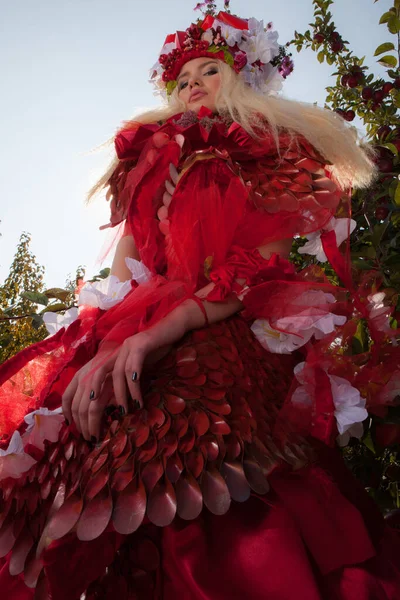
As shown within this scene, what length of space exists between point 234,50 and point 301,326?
133 cm

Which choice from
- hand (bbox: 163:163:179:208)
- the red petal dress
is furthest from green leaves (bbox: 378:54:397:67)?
hand (bbox: 163:163:179:208)

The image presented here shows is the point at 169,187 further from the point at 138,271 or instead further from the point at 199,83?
the point at 199,83

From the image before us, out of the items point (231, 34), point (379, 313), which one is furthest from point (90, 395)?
point (231, 34)

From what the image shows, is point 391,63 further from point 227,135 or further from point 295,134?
point 227,135

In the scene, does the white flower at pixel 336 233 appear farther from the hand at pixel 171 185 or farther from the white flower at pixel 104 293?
the white flower at pixel 104 293

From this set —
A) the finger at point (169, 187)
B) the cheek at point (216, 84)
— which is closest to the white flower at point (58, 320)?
the finger at point (169, 187)

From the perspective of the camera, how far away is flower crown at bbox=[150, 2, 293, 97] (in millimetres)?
2066

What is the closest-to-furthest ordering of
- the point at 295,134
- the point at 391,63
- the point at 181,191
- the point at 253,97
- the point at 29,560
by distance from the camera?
1. the point at 29,560
2. the point at 181,191
3. the point at 295,134
4. the point at 253,97
5. the point at 391,63

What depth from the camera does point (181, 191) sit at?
150 centimetres

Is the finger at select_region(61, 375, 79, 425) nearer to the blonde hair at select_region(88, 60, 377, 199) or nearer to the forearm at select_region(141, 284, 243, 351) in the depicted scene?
the forearm at select_region(141, 284, 243, 351)

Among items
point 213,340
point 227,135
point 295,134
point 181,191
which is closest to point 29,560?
point 213,340

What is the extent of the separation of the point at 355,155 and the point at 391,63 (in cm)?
103

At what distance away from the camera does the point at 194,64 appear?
2.06 m

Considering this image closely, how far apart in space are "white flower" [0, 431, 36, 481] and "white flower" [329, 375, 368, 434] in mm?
670
